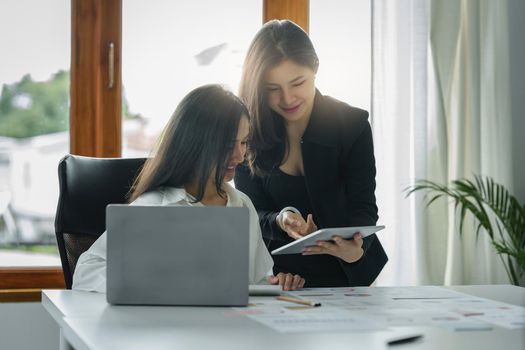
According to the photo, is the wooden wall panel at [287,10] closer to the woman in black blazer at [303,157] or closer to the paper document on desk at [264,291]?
the woman in black blazer at [303,157]

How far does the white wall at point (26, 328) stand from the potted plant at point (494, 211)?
1.54 metres

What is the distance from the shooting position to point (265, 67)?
2068 mm

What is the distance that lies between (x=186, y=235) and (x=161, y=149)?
21.2 inches

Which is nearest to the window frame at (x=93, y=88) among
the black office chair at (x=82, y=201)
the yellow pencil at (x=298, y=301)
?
the black office chair at (x=82, y=201)

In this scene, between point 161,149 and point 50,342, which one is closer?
point 161,149

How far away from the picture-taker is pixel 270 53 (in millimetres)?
2066

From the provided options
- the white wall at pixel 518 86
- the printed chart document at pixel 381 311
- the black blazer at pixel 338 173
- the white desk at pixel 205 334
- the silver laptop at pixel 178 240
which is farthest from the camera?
the white wall at pixel 518 86

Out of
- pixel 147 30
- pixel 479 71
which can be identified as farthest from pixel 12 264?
pixel 479 71

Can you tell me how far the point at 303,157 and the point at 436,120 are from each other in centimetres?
139

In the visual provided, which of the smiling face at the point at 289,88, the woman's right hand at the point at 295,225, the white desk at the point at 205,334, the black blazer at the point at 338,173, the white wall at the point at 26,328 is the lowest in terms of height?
the white wall at the point at 26,328

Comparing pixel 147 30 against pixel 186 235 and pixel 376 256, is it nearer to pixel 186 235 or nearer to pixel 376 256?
pixel 376 256

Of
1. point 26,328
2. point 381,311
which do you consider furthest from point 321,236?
point 26,328

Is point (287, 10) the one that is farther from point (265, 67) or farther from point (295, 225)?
point (295, 225)

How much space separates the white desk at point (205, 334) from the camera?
1.08 metres
